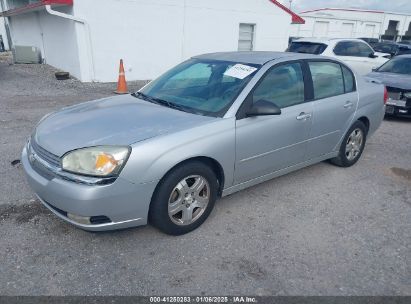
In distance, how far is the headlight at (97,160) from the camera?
254cm

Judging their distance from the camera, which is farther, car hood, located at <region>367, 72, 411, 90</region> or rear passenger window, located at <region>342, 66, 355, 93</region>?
car hood, located at <region>367, 72, 411, 90</region>

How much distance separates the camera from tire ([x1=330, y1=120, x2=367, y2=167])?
4.56 m

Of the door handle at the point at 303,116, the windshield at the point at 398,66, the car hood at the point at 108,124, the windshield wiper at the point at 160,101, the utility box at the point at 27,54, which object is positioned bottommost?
the utility box at the point at 27,54

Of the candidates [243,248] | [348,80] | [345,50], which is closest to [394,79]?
[345,50]

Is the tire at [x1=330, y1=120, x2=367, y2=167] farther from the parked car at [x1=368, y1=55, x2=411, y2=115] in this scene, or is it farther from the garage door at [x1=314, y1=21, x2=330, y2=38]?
the garage door at [x1=314, y1=21, x2=330, y2=38]

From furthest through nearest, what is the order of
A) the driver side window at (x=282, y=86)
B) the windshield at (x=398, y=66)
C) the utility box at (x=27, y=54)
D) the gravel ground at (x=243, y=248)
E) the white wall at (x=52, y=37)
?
the utility box at (x=27, y=54) < the white wall at (x=52, y=37) < the windshield at (x=398, y=66) < the driver side window at (x=282, y=86) < the gravel ground at (x=243, y=248)

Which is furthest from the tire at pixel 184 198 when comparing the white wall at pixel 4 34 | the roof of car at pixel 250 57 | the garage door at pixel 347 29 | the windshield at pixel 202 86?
the garage door at pixel 347 29

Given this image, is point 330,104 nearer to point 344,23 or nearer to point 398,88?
point 398,88

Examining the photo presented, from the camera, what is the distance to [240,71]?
3.49 meters

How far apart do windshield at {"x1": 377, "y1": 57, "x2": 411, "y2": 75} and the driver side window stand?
5622mm

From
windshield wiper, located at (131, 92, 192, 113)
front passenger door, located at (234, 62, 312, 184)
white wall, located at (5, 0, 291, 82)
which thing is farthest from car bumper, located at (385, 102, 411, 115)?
white wall, located at (5, 0, 291, 82)

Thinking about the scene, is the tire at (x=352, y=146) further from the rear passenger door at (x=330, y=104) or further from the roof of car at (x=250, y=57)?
the roof of car at (x=250, y=57)

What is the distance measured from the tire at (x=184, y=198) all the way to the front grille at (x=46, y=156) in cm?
81

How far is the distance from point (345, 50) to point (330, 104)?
698 cm
